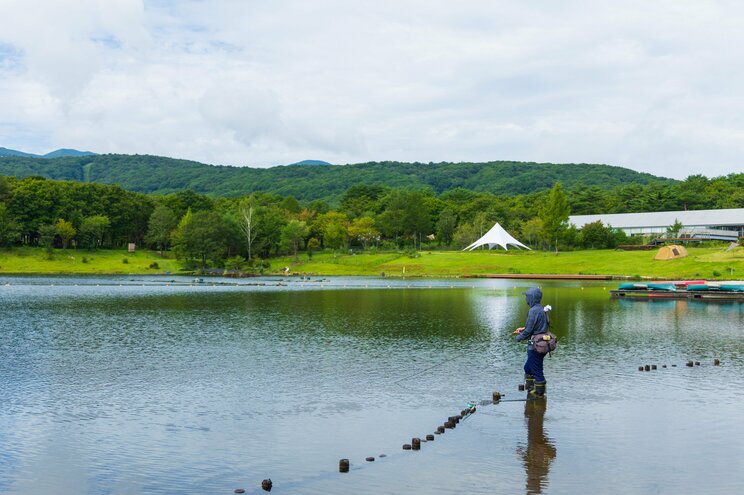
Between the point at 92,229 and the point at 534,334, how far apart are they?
124 meters

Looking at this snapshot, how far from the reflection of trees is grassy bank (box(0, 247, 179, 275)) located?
107 m

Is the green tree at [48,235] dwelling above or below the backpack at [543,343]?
above

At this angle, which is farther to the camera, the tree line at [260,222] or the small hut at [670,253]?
the tree line at [260,222]

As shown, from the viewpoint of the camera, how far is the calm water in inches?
549


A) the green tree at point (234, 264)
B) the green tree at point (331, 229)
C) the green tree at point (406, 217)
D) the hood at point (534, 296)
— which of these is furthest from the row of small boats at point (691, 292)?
the green tree at point (406, 217)

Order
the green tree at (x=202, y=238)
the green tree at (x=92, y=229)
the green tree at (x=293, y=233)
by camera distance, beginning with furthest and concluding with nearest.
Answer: the green tree at (x=293, y=233)
the green tree at (x=92, y=229)
the green tree at (x=202, y=238)

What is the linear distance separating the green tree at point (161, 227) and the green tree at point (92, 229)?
8.76 m

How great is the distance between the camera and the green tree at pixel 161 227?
13900 cm

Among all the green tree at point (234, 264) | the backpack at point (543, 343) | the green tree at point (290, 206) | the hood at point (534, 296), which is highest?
the green tree at point (290, 206)

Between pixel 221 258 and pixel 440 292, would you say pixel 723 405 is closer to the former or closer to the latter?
pixel 440 292

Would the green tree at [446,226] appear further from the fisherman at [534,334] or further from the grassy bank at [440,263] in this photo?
the fisherman at [534,334]

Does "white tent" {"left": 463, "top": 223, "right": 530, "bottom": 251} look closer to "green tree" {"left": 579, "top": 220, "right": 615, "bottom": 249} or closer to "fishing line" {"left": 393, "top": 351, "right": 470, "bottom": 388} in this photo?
"green tree" {"left": 579, "top": 220, "right": 615, "bottom": 249}

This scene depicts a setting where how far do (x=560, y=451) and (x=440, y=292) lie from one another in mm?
56545

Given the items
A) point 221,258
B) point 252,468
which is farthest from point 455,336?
point 221,258
